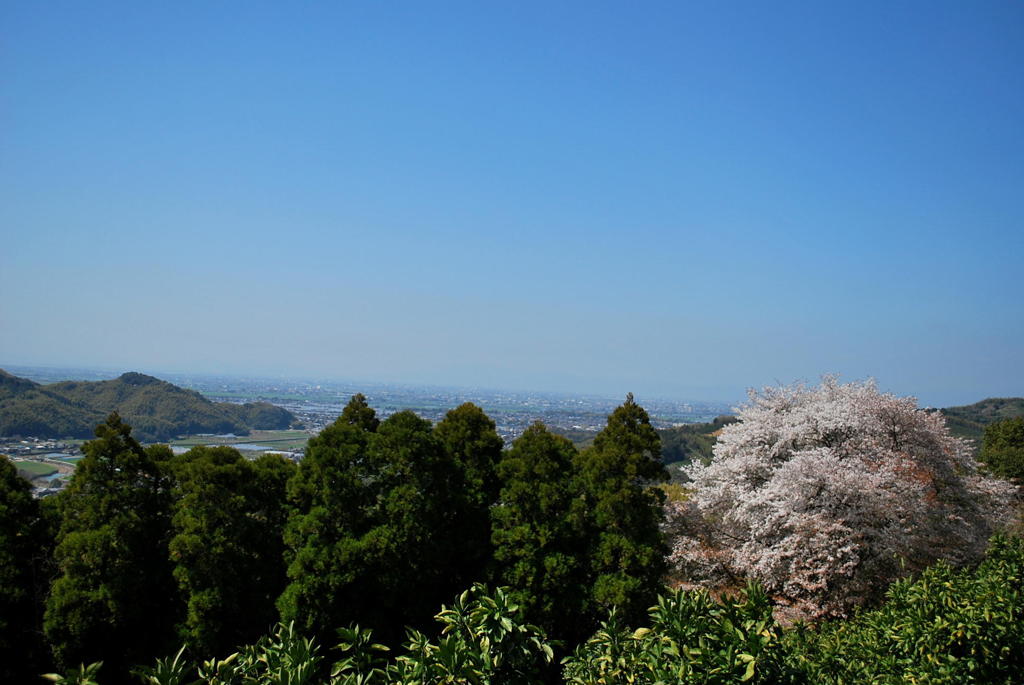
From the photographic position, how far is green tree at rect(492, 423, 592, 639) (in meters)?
10.8

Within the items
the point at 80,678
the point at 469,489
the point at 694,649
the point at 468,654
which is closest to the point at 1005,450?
the point at 469,489

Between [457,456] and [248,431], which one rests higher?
[457,456]

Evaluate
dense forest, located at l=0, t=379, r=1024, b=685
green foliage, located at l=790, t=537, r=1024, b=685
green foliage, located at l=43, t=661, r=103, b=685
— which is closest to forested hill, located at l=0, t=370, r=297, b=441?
dense forest, located at l=0, t=379, r=1024, b=685

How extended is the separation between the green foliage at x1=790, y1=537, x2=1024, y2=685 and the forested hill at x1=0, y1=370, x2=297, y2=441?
2646 centimetres

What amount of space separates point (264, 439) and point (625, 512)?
28132 mm

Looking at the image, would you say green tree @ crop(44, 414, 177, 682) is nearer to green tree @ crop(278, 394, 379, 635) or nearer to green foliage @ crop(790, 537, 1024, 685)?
green tree @ crop(278, 394, 379, 635)

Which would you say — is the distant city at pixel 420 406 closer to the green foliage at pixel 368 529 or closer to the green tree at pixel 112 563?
the green foliage at pixel 368 529

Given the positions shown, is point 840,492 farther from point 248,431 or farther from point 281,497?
point 248,431

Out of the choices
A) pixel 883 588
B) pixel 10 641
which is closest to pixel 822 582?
pixel 883 588

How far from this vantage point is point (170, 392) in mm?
35625

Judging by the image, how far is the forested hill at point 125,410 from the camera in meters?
25.9

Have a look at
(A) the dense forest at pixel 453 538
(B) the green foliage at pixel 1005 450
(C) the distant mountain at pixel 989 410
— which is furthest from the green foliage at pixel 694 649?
(C) the distant mountain at pixel 989 410

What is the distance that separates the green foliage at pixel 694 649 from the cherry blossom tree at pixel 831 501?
7.82 m

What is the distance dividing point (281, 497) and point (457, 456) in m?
3.41
